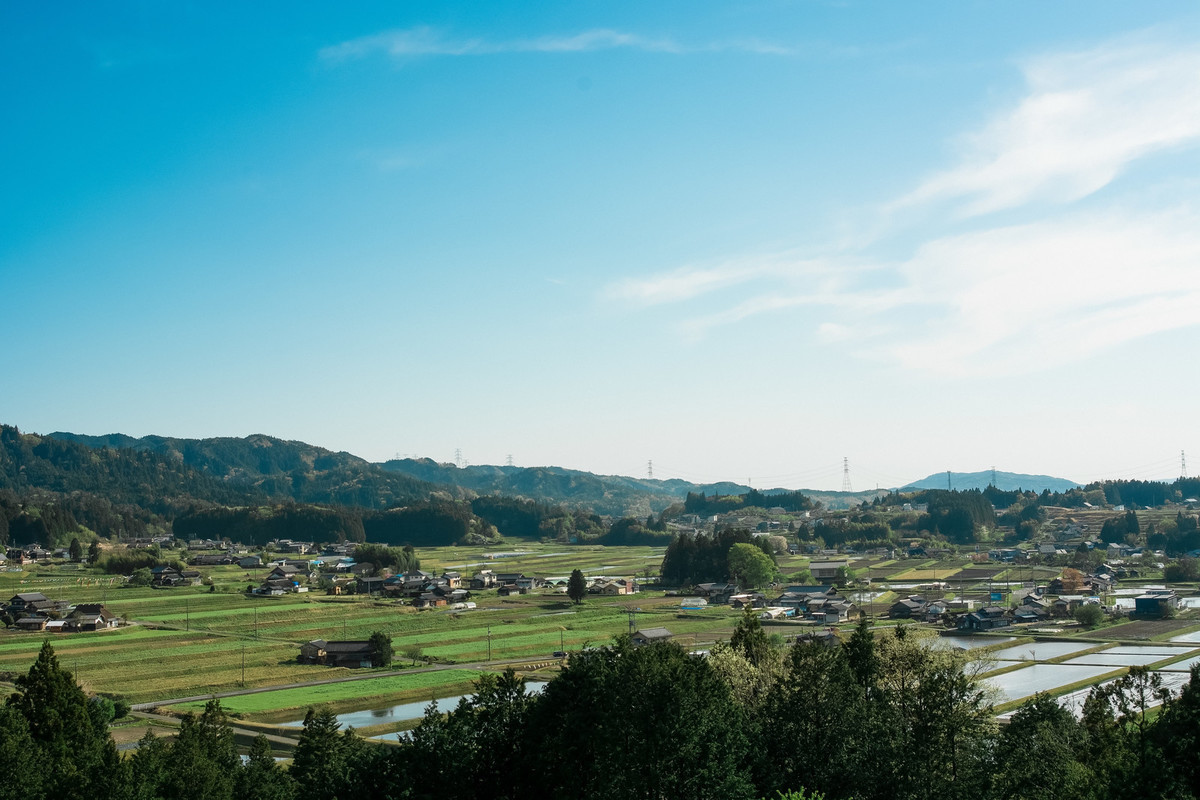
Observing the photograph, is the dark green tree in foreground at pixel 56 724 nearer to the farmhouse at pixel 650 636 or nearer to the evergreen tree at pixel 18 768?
the evergreen tree at pixel 18 768

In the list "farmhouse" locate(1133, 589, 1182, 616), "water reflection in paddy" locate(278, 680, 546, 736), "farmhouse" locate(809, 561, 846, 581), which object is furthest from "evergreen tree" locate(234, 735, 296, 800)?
"farmhouse" locate(809, 561, 846, 581)

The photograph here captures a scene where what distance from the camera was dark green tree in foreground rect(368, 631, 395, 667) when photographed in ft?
189

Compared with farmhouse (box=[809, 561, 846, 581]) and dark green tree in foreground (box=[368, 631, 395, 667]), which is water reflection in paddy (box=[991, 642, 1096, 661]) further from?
farmhouse (box=[809, 561, 846, 581])

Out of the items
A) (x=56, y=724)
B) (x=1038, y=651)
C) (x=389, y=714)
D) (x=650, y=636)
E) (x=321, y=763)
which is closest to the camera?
(x=321, y=763)

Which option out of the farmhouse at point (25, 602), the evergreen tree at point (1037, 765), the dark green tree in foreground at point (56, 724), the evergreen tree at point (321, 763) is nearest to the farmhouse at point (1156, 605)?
the evergreen tree at point (1037, 765)

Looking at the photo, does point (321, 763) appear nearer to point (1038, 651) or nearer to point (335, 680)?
point (335, 680)

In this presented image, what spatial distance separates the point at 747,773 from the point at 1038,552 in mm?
122917

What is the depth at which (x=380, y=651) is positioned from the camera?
191 ft

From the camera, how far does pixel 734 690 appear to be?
27.5 metres

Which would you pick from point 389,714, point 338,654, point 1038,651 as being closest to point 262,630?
point 338,654

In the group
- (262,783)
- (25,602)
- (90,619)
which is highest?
(25,602)

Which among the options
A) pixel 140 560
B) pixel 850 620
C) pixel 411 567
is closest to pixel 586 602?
pixel 850 620

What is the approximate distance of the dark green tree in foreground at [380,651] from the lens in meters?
57.8

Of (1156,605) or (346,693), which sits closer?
(346,693)
